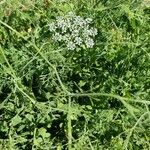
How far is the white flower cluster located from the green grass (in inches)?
3.9

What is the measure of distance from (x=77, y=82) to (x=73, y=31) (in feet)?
1.68

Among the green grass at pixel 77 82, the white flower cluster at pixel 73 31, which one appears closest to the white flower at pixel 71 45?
the white flower cluster at pixel 73 31

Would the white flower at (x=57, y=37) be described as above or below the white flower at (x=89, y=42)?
above

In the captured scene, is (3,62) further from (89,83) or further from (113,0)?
(113,0)

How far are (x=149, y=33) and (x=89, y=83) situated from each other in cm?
61

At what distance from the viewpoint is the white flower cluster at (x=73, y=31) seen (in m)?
3.72

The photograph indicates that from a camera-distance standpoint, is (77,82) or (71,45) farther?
(77,82)

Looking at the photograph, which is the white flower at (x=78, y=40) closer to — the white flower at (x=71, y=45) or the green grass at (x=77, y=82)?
the white flower at (x=71, y=45)

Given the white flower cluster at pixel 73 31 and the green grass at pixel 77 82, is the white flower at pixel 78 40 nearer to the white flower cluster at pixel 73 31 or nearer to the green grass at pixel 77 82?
the white flower cluster at pixel 73 31

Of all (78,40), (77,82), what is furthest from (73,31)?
(77,82)

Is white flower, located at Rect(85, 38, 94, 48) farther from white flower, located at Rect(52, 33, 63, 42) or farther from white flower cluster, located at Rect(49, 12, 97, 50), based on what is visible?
white flower, located at Rect(52, 33, 63, 42)

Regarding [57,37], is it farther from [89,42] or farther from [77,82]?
[77,82]

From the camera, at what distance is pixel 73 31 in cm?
370

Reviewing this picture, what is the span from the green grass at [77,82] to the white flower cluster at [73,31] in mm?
99
